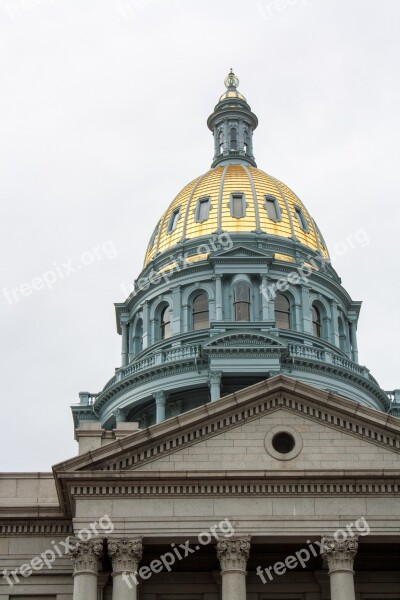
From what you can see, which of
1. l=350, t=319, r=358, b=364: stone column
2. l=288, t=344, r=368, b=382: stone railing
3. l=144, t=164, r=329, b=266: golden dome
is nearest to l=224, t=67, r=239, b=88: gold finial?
l=144, t=164, r=329, b=266: golden dome

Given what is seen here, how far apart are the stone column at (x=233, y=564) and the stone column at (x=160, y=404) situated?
28475 mm

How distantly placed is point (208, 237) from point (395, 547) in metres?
34.9

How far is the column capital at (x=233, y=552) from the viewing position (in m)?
34.0

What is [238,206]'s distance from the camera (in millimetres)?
71125

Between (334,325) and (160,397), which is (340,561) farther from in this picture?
(334,325)

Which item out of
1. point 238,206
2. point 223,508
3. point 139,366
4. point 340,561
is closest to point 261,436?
point 223,508

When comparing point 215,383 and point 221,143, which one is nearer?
point 215,383

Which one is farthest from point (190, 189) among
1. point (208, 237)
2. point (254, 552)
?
point (254, 552)

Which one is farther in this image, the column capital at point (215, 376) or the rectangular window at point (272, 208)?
the rectangular window at point (272, 208)

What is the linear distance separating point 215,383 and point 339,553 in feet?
90.8

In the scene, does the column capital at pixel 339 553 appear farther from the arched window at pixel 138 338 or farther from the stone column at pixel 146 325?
the arched window at pixel 138 338

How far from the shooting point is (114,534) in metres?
34.3

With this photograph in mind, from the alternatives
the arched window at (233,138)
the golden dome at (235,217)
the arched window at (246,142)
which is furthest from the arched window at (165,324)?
the arched window at (246,142)

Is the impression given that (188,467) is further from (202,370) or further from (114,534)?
(202,370)
